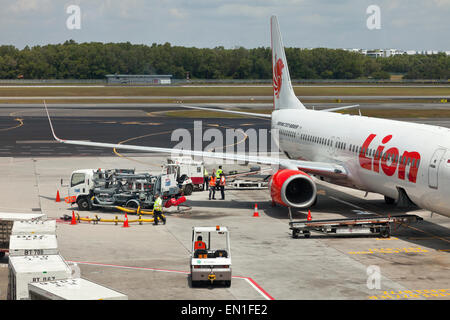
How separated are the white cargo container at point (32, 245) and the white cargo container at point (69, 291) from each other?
15.4 feet

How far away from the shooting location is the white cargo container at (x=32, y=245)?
24578 mm

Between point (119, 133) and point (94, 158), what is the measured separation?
22.1m

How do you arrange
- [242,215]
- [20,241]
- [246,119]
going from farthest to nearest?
[246,119]
[242,215]
[20,241]

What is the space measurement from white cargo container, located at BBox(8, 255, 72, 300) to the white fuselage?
739 inches

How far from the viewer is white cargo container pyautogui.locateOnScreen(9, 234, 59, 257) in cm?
2458

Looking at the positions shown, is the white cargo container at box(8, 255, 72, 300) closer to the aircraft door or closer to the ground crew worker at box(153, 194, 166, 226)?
the ground crew worker at box(153, 194, 166, 226)

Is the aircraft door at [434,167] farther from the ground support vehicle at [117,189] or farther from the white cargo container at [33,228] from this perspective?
the white cargo container at [33,228]

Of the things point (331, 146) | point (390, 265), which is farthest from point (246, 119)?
point (390, 265)

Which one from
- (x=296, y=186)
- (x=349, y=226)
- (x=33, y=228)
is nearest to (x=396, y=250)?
(x=349, y=226)

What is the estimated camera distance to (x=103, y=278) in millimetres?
27047

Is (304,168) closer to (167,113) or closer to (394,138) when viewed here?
(394,138)

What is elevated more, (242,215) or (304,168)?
(304,168)

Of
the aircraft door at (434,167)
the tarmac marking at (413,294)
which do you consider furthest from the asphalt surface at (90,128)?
the tarmac marking at (413,294)
